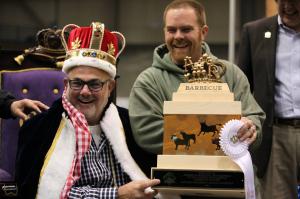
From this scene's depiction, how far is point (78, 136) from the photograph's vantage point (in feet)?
6.64

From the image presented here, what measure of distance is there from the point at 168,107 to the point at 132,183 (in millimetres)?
271

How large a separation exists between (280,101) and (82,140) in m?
1.09

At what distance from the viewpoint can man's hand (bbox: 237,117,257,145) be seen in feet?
6.04

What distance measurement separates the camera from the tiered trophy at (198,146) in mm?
1794

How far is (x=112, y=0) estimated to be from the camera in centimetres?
474

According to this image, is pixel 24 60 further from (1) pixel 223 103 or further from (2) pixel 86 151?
(1) pixel 223 103

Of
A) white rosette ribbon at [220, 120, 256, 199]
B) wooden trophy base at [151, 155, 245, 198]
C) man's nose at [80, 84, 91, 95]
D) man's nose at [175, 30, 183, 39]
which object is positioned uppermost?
man's nose at [175, 30, 183, 39]

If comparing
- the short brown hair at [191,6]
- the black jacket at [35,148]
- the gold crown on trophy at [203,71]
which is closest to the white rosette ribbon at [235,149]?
the gold crown on trophy at [203,71]

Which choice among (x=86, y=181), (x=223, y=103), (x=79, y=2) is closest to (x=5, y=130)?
(x=86, y=181)

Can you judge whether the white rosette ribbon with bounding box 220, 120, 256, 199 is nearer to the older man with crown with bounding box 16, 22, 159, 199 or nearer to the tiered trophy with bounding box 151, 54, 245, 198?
the tiered trophy with bounding box 151, 54, 245, 198

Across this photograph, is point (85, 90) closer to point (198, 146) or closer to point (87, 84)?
point (87, 84)

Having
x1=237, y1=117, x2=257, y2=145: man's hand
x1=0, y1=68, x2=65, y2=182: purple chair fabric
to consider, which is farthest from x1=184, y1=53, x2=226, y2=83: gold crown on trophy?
x1=0, y1=68, x2=65, y2=182: purple chair fabric

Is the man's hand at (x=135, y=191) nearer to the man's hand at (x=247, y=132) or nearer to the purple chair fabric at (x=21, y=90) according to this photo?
the man's hand at (x=247, y=132)

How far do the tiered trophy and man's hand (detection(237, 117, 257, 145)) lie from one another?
0.04 m
